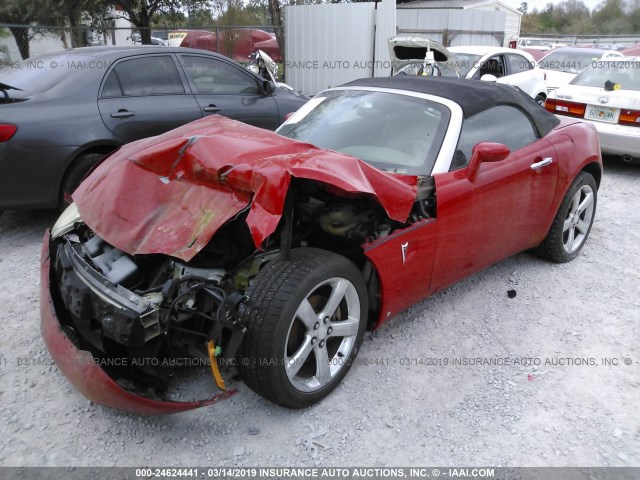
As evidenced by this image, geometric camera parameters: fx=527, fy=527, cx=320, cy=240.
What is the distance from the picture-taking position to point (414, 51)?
7402mm

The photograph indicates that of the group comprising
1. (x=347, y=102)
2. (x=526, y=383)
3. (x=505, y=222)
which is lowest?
(x=526, y=383)

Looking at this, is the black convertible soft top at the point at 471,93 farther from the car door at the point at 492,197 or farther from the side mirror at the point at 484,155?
the side mirror at the point at 484,155

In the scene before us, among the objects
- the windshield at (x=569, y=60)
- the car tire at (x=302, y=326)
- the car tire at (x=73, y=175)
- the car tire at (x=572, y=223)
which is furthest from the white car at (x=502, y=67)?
the car tire at (x=302, y=326)

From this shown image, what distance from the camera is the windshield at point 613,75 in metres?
7.25

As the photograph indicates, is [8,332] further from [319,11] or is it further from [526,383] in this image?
[319,11]

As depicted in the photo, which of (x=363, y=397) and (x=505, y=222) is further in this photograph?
(x=505, y=222)

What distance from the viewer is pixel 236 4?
14.8 metres

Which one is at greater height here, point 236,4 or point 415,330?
point 236,4

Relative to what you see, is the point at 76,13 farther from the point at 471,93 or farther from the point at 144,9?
the point at 471,93

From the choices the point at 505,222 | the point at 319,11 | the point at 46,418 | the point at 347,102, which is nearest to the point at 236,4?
the point at 319,11

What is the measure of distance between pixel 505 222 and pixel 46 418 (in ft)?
9.84

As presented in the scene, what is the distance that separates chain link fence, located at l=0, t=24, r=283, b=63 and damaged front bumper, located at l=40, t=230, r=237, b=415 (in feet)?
26.8

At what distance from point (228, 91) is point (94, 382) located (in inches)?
172

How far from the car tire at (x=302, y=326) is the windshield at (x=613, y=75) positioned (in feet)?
20.5
